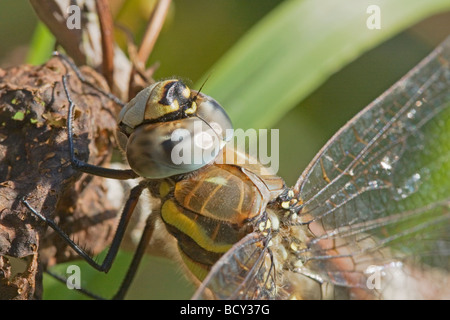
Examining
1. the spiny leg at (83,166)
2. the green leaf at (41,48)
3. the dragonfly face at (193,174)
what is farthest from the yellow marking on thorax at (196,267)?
the green leaf at (41,48)

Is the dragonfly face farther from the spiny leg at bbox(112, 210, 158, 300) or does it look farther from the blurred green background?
the blurred green background

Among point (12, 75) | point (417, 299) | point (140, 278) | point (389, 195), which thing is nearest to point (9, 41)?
point (12, 75)

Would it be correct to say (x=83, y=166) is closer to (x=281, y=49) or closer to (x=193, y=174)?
(x=193, y=174)

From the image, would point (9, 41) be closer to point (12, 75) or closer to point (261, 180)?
point (12, 75)

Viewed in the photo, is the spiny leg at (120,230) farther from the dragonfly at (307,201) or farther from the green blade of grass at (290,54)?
the green blade of grass at (290,54)

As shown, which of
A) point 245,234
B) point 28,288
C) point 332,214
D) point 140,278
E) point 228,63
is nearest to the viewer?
point 28,288

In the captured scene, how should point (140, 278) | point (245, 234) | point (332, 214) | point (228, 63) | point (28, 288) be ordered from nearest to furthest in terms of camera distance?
point (28, 288), point (245, 234), point (332, 214), point (228, 63), point (140, 278)

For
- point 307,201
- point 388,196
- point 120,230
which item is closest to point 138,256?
point 120,230
